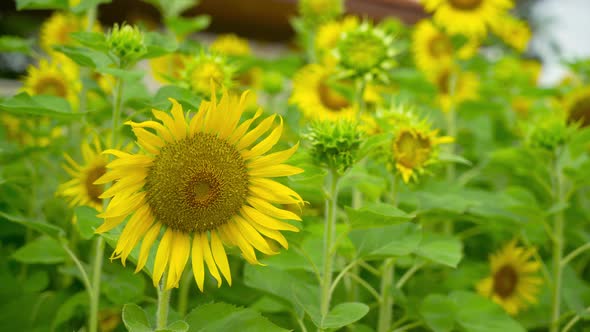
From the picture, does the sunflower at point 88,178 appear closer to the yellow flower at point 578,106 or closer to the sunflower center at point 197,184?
the sunflower center at point 197,184

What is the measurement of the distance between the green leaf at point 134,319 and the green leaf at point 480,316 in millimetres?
765

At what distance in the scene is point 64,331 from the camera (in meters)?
1.54

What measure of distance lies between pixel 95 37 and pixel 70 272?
1.90ft

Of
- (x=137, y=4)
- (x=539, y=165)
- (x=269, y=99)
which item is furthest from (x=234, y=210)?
(x=137, y=4)

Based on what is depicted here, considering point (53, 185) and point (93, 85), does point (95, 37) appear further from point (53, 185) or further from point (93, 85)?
point (53, 185)

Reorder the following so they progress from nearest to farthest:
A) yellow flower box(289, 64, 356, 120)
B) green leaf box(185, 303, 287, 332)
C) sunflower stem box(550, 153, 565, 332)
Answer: green leaf box(185, 303, 287, 332)
sunflower stem box(550, 153, 565, 332)
yellow flower box(289, 64, 356, 120)

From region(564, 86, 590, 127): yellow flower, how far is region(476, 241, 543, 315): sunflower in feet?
2.26

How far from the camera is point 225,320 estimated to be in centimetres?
105

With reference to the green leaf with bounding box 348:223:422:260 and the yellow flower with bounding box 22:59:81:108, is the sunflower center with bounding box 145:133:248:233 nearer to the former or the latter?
the green leaf with bounding box 348:223:422:260

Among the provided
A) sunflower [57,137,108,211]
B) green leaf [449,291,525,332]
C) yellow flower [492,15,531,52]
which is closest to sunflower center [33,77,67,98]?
sunflower [57,137,108,211]

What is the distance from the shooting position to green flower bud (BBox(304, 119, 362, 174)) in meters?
1.13

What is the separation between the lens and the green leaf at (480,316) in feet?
4.63

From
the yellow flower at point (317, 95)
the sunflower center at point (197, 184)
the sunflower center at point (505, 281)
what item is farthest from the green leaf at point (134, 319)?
the yellow flower at point (317, 95)

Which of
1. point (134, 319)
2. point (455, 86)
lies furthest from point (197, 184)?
point (455, 86)
